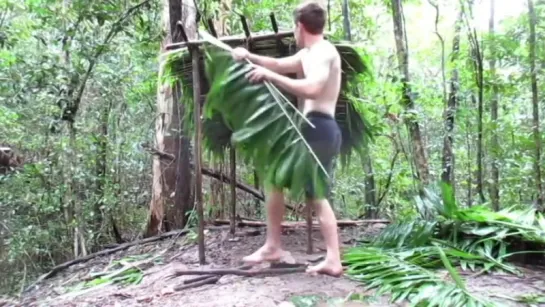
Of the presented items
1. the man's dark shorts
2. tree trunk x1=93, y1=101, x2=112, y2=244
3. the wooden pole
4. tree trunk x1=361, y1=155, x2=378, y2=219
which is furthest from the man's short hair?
tree trunk x1=93, y1=101, x2=112, y2=244

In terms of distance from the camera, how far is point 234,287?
3141mm

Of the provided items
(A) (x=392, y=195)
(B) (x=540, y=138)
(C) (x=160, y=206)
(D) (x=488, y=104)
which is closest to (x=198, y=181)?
(C) (x=160, y=206)

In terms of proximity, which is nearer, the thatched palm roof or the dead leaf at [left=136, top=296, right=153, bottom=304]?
the dead leaf at [left=136, top=296, right=153, bottom=304]

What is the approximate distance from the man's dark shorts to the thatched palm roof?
11.7 inches

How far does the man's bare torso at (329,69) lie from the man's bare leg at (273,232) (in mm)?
633

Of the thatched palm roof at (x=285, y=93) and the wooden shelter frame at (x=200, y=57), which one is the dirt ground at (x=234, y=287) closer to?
the wooden shelter frame at (x=200, y=57)

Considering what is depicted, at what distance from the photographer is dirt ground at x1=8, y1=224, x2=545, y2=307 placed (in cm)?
285

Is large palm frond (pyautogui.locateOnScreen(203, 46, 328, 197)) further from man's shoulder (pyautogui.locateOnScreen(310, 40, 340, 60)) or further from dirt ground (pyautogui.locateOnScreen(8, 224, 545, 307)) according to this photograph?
dirt ground (pyautogui.locateOnScreen(8, 224, 545, 307))

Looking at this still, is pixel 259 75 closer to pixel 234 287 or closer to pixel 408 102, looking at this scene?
pixel 234 287

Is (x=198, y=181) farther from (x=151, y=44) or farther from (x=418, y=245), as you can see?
(x=151, y=44)

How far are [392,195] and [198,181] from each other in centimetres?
443

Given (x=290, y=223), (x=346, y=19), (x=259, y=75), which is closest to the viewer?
(x=259, y=75)

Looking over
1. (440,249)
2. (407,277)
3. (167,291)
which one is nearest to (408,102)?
(440,249)

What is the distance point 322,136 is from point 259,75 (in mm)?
541
